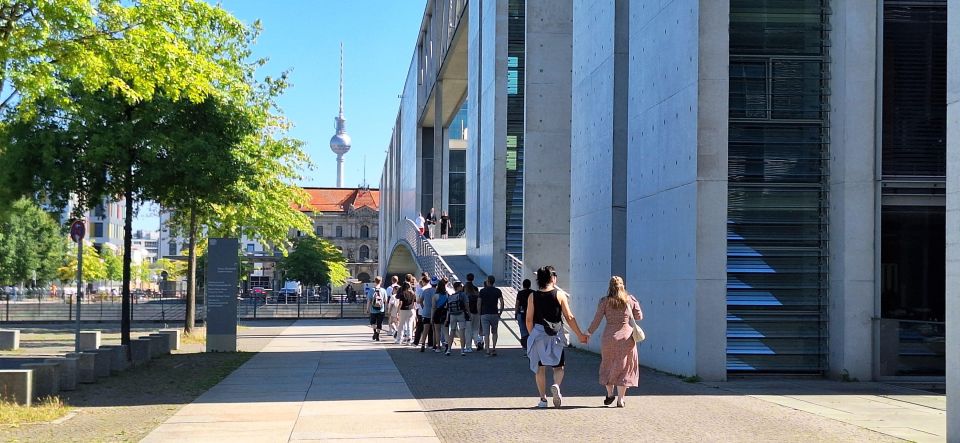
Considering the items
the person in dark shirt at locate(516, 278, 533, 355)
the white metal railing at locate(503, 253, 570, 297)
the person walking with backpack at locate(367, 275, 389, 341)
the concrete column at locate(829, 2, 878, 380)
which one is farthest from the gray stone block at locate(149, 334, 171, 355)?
the white metal railing at locate(503, 253, 570, 297)

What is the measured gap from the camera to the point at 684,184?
57.2 feet

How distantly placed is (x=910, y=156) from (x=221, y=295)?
1425 cm

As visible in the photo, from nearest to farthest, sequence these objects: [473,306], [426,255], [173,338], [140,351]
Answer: [140,351]
[473,306]
[173,338]
[426,255]

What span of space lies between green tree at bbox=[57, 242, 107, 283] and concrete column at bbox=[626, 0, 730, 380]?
73.0 meters

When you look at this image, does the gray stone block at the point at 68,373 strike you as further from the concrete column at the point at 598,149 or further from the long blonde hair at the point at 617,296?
the concrete column at the point at 598,149

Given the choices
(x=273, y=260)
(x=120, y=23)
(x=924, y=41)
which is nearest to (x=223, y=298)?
(x=120, y=23)

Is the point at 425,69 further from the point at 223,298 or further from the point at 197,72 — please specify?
the point at 197,72

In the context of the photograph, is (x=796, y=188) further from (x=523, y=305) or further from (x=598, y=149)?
(x=598, y=149)

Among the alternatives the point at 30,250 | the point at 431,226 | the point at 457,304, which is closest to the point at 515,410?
the point at 457,304

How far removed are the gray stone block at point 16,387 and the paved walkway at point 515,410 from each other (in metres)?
1.84

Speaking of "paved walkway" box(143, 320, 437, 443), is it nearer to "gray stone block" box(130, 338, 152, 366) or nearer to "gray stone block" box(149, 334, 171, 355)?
"gray stone block" box(130, 338, 152, 366)

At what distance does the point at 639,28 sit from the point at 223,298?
10.5 m

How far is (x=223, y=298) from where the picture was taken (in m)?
24.9

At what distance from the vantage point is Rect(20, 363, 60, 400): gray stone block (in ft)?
46.5
